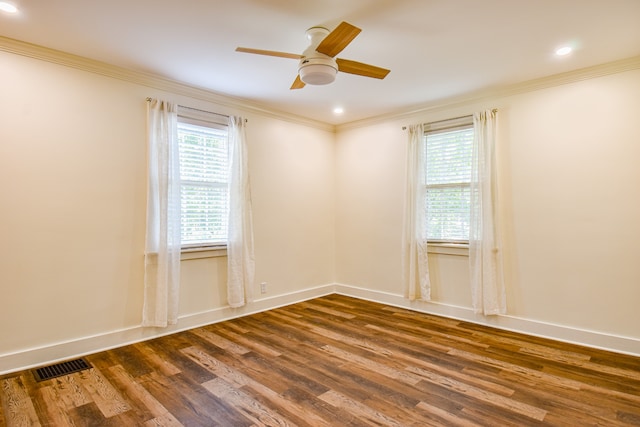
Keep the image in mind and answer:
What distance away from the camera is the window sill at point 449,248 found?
4119 millimetres

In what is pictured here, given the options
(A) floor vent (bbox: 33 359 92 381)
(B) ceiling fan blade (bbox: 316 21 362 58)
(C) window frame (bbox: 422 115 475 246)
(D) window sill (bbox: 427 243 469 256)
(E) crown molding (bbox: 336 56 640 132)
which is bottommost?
(A) floor vent (bbox: 33 359 92 381)

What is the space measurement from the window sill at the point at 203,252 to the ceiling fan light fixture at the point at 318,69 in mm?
2265

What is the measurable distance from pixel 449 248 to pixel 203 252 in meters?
2.90

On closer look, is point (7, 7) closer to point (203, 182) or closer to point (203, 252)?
point (203, 182)

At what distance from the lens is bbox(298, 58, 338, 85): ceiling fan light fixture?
2492 mm

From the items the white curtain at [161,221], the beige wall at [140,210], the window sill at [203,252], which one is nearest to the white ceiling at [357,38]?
the beige wall at [140,210]

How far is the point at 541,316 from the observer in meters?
3.61

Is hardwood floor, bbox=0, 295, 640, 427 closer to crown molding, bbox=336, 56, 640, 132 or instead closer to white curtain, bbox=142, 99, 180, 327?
white curtain, bbox=142, 99, 180, 327

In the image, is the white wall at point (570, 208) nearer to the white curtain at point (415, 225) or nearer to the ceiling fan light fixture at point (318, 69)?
the white curtain at point (415, 225)

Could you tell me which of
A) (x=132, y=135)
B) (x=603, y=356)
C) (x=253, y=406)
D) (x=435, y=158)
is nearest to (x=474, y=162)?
(x=435, y=158)

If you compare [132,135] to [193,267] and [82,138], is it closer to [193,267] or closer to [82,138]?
[82,138]

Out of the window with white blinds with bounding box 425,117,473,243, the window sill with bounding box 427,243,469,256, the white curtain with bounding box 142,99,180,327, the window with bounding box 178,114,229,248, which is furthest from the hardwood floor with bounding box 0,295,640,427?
the window with white blinds with bounding box 425,117,473,243

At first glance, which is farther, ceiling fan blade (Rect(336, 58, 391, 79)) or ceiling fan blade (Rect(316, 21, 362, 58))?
ceiling fan blade (Rect(336, 58, 391, 79))

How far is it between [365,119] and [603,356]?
12.5ft
